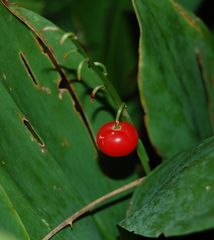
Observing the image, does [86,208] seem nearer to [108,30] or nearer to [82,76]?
[82,76]

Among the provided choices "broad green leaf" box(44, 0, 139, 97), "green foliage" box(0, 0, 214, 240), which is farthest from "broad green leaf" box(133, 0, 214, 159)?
"broad green leaf" box(44, 0, 139, 97)

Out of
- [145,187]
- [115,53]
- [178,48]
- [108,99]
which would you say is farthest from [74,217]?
[115,53]

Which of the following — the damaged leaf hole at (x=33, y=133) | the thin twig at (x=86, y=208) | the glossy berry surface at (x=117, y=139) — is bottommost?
the thin twig at (x=86, y=208)

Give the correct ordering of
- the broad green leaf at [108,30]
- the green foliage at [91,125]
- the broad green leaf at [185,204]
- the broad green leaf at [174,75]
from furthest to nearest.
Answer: the broad green leaf at [108,30], the broad green leaf at [174,75], the green foliage at [91,125], the broad green leaf at [185,204]

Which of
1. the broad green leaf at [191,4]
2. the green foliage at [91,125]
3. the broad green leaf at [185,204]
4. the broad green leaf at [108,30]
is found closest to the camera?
the broad green leaf at [185,204]

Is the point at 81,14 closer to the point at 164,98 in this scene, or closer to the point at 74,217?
the point at 164,98

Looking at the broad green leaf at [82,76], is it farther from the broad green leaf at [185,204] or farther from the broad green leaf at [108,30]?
the broad green leaf at [108,30]

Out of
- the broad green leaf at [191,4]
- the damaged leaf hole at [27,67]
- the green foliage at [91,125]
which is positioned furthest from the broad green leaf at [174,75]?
the broad green leaf at [191,4]

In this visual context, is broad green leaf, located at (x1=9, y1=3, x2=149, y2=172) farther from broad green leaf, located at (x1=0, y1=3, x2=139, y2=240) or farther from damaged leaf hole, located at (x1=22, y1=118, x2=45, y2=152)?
damaged leaf hole, located at (x1=22, y1=118, x2=45, y2=152)
